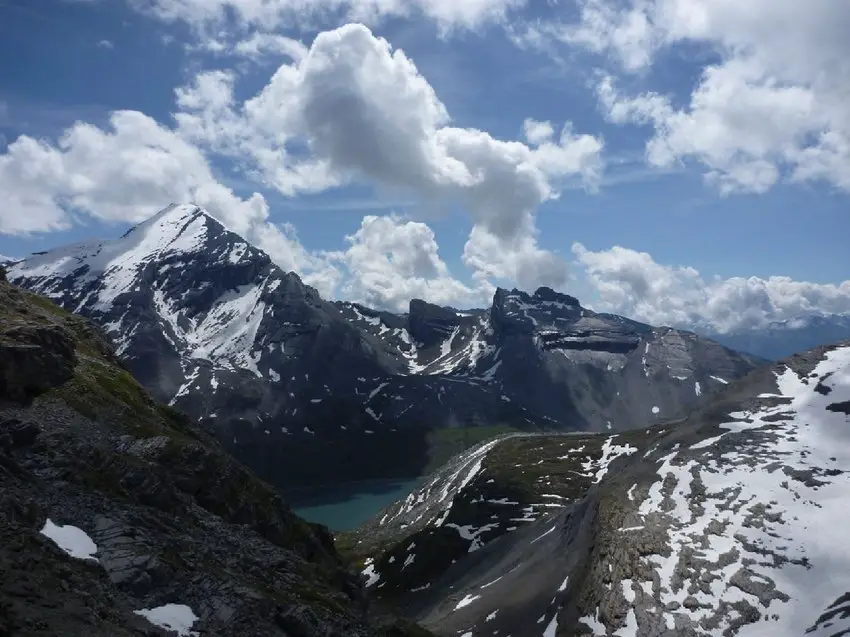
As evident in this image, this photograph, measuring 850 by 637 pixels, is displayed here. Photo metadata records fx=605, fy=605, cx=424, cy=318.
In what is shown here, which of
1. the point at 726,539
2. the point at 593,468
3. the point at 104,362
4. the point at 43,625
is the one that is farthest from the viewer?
the point at 593,468

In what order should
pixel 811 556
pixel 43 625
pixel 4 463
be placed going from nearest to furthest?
1. pixel 43 625
2. pixel 4 463
3. pixel 811 556

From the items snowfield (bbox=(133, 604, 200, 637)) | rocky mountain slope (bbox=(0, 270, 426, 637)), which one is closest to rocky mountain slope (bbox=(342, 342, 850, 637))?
rocky mountain slope (bbox=(0, 270, 426, 637))

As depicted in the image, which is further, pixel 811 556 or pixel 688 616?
pixel 811 556

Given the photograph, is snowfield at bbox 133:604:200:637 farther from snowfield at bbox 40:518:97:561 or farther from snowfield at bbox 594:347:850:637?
snowfield at bbox 594:347:850:637

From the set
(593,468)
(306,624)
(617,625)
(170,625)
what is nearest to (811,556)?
(617,625)

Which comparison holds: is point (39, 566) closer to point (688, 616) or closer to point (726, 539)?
point (688, 616)

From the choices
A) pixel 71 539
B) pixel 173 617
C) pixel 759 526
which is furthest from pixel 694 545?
pixel 71 539

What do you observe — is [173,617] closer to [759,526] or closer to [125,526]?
[125,526]
